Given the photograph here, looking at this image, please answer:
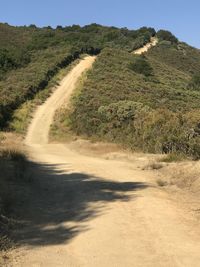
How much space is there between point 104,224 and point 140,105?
68.9ft

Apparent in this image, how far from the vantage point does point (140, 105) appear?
97.6ft

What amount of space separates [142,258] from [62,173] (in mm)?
7709

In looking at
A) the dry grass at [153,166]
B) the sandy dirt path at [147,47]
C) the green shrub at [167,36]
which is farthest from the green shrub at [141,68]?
the green shrub at [167,36]

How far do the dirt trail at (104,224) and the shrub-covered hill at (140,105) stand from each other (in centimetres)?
434

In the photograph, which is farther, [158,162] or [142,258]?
[158,162]

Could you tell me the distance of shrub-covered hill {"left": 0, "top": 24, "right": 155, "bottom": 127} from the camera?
132 ft

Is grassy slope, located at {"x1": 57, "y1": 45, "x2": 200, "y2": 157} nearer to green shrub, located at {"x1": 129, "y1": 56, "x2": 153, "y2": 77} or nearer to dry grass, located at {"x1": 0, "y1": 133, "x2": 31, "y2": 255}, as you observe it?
green shrub, located at {"x1": 129, "y1": 56, "x2": 153, "y2": 77}

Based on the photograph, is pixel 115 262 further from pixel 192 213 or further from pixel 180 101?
pixel 180 101

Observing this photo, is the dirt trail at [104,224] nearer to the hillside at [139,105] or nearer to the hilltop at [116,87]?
the hillside at [139,105]

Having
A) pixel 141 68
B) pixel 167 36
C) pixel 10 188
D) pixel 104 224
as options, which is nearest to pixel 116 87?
pixel 141 68

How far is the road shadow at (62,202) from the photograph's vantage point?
8709mm

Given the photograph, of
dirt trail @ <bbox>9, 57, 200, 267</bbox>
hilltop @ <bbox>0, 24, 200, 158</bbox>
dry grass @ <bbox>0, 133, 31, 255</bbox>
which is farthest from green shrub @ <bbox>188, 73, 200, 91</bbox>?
dirt trail @ <bbox>9, 57, 200, 267</bbox>

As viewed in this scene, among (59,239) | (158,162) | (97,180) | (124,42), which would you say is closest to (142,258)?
(59,239)

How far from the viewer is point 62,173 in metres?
14.9
